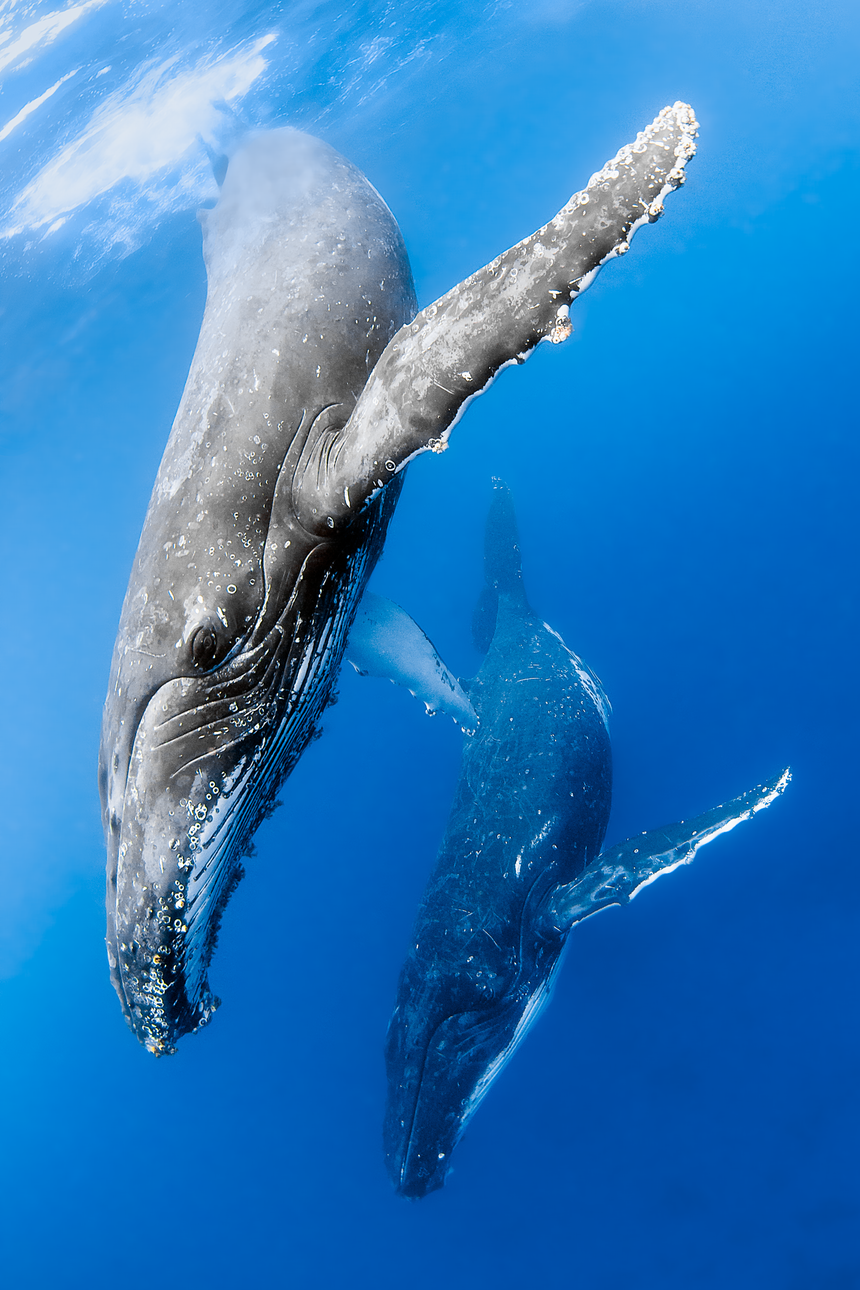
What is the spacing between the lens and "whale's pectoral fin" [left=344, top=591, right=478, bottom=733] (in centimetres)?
491

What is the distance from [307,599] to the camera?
3.63 metres

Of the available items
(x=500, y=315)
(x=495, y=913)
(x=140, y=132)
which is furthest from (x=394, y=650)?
(x=140, y=132)

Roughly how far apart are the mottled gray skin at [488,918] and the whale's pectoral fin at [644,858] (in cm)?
57

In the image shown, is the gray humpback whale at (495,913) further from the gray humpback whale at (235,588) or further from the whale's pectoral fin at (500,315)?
the whale's pectoral fin at (500,315)

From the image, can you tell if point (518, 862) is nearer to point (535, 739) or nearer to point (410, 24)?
point (535, 739)

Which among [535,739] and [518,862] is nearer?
[518,862]

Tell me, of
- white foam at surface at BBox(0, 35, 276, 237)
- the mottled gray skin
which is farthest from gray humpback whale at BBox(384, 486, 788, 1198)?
white foam at surface at BBox(0, 35, 276, 237)

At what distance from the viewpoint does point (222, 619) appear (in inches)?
134

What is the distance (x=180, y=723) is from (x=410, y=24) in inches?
748

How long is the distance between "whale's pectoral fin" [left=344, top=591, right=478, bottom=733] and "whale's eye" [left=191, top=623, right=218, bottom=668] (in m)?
1.47

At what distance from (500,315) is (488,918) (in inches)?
247

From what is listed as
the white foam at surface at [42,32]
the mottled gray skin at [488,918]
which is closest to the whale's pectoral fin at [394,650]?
the mottled gray skin at [488,918]

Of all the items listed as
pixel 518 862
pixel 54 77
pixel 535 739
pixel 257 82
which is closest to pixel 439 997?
pixel 518 862

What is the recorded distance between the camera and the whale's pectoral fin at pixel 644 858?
6.37 metres
